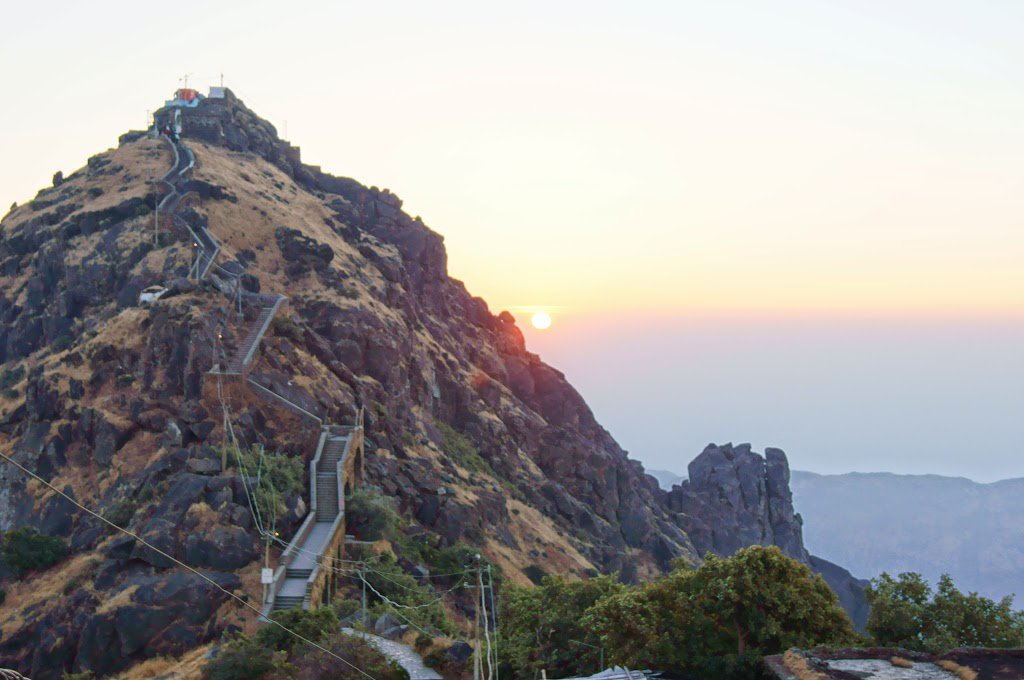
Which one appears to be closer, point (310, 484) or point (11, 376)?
point (310, 484)

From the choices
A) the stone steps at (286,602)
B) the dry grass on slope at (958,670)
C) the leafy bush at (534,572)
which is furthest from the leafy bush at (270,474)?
the dry grass on slope at (958,670)

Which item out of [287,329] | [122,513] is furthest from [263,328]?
[122,513]

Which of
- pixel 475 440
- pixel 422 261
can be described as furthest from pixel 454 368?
pixel 422 261

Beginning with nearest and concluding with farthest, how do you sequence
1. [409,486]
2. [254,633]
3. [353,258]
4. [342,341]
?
[254,633] → [409,486] → [342,341] → [353,258]

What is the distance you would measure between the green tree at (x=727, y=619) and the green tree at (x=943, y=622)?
1772mm

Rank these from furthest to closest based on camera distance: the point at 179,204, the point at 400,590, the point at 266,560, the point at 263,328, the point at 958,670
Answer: the point at 179,204
the point at 263,328
the point at 400,590
the point at 266,560
the point at 958,670

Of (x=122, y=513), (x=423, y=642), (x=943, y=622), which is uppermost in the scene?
(x=122, y=513)

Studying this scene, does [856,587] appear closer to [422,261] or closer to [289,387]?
[422,261]

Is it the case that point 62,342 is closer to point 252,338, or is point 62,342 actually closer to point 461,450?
point 252,338

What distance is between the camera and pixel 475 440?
9475cm

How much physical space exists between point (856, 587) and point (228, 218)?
303 feet

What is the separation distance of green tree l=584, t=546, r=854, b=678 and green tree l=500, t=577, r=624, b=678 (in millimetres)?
2540

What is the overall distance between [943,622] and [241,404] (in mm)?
40191

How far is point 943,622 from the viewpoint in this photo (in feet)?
135
